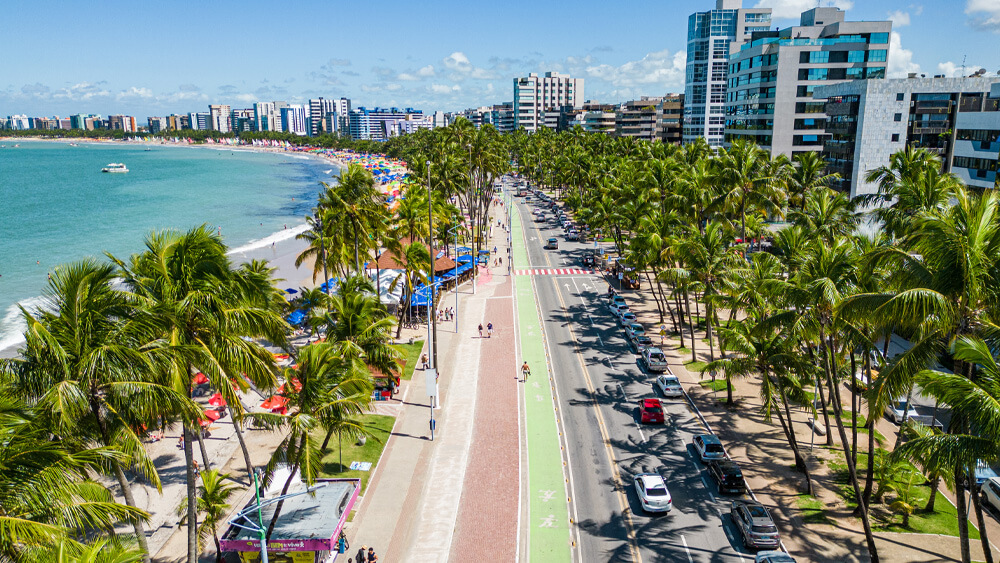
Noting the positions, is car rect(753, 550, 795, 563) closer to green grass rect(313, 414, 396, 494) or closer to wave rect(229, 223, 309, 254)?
green grass rect(313, 414, 396, 494)

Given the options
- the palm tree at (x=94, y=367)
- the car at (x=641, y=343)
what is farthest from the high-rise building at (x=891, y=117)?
the palm tree at (x=94, y=367)

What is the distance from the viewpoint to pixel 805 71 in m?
88.8

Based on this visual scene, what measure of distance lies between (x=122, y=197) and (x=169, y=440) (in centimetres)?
14023

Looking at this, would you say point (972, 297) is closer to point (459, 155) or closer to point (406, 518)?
point (406, 518)

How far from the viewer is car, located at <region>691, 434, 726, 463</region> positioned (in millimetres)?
→ 29500

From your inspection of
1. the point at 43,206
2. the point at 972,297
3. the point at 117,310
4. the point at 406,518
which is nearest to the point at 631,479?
the point at 406,518

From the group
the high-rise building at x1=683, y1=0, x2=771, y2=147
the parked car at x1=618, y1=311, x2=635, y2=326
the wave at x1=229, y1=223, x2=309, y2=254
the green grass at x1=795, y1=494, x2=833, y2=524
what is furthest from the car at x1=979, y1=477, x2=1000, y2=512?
the high-rise building at x1=683, y1=0, x2=771, y2=147

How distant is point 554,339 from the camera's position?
1892 inches

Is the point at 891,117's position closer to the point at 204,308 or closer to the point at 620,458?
the point at 620,458

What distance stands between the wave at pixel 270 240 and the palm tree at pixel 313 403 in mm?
72855

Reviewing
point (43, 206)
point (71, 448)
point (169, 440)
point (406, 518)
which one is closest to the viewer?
point (71, 448)

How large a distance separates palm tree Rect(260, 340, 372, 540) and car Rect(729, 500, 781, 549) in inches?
578

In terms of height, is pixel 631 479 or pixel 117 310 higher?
pixel 117 310

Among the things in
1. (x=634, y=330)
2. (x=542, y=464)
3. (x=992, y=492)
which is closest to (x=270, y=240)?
(x=634, y=330)
